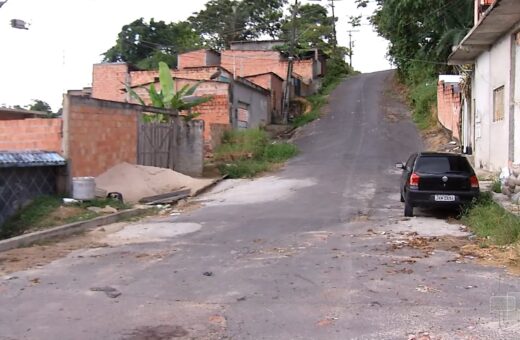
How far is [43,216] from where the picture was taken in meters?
12.6

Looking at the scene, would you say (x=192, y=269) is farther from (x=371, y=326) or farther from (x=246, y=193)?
(x=246, y=193)

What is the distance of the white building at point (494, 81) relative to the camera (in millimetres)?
15508

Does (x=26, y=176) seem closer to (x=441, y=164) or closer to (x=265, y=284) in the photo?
(x=265, y=284)

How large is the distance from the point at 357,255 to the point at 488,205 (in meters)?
4.80

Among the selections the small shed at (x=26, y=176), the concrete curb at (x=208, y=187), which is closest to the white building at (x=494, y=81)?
the concrete curb at (x=208, y=187)

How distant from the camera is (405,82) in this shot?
46.4 m

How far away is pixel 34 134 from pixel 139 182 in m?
3.33

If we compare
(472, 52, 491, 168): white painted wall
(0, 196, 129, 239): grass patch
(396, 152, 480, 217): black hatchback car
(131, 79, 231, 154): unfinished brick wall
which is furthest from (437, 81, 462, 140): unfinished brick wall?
(0, 196, 129, 239): grass patch

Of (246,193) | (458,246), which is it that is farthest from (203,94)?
(458,246)

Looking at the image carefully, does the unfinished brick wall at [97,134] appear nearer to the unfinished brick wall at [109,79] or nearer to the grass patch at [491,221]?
the grass patch at [491,221]

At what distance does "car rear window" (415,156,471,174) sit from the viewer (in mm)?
12773

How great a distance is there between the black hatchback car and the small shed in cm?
867

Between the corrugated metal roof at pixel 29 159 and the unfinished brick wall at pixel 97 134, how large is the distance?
0.53m

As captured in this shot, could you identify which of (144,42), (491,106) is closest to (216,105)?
(491,106)
